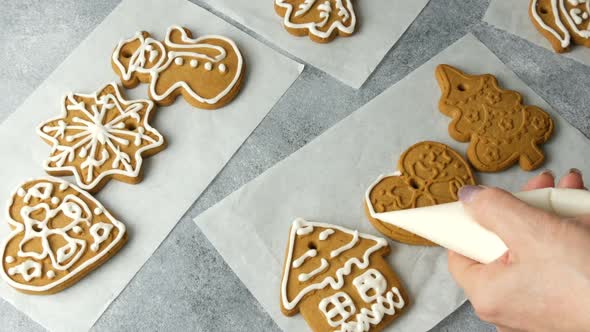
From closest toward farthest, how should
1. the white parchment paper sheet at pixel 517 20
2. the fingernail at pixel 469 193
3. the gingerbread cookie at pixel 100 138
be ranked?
the fingernail at pixel 469 193 → the gingerbread cookie at pixel 100 138 → the white parchment paper sheet at pixel 517 20

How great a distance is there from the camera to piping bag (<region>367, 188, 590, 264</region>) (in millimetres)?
678

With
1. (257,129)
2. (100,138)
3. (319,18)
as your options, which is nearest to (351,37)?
(319,18)

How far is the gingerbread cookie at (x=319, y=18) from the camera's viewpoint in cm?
119

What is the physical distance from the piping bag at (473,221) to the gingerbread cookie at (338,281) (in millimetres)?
183

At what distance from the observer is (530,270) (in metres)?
0.63

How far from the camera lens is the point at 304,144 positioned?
3.68 feet

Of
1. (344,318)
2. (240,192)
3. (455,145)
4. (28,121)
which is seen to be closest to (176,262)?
(240,192)

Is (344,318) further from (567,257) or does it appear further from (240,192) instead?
(567,257)

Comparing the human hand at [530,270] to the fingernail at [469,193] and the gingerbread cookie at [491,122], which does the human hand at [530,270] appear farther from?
the gingerbread cookie at [491,122]

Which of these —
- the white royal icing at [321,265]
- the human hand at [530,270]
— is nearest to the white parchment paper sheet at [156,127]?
the white royal icing at [321,265]

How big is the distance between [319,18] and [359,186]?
37 centimetres

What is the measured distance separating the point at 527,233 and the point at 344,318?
1.34 ft

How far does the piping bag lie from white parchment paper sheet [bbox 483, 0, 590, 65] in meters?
0.58

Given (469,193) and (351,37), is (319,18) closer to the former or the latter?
(351,37)
